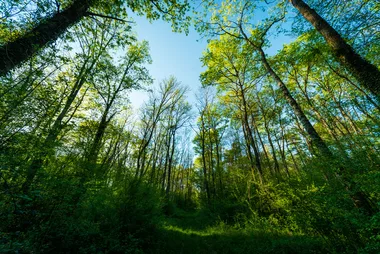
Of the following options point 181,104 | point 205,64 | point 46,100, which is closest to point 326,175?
point 46,100

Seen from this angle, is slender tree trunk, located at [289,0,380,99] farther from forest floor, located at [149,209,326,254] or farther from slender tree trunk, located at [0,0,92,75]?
slender tree trunk, located at [0,0,92,75]

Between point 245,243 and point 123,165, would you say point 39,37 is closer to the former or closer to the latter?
point 123,165

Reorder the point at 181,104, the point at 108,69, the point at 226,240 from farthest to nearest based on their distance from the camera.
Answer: the point at 181,104, the point at 108,69, the point at 226,240

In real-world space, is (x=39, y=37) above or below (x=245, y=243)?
above

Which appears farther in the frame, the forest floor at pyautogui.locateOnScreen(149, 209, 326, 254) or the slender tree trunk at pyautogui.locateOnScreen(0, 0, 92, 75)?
the forest floor at pyautogui.locateOnScreen(149, 209, 326, 254)

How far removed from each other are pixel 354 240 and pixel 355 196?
0.97 meters

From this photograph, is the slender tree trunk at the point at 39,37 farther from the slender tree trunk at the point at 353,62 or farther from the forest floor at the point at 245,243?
the forest floor at the point at 245,243

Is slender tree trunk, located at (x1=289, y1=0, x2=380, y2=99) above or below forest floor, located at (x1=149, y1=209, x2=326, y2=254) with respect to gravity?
above

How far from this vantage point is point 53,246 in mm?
3604

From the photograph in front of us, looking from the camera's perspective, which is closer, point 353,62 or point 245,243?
point 353,62

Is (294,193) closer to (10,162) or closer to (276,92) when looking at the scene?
(10,162)

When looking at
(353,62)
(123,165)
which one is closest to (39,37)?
(123,165)

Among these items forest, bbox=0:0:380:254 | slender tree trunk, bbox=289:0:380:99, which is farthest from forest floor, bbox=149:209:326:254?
slender tree trunk, bbox=289:0:380:99

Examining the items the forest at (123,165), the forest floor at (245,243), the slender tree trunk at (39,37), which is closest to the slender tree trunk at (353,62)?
the forest at (123,165)
